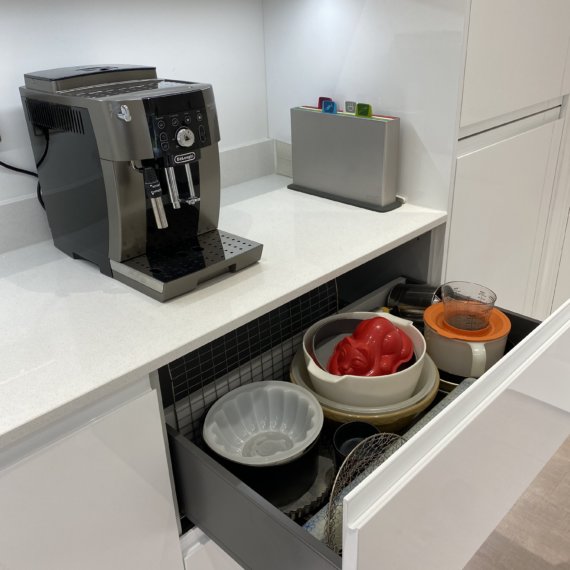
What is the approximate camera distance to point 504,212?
5.10ft

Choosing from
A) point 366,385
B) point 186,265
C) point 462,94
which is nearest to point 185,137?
point 186,265

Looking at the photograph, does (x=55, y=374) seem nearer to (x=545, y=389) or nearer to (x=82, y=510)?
(x=82, y=510)

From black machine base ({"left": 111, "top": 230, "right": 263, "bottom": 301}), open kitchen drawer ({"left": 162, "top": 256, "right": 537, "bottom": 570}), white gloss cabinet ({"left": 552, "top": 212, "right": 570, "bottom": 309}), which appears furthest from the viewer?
white gloss cabinet ({"left": 552, "top": 212, "right": 570, "bottom": 309})

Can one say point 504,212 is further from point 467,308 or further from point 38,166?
point 38,166

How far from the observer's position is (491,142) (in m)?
1.42

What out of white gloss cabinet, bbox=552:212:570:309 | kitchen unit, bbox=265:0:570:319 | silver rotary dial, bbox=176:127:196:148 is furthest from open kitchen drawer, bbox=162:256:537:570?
white gloss cabinet, bbox=552:212:570:309

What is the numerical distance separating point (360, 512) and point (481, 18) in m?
1.02

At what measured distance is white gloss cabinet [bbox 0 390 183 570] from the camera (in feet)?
2.54

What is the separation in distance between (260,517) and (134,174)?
0.57 m

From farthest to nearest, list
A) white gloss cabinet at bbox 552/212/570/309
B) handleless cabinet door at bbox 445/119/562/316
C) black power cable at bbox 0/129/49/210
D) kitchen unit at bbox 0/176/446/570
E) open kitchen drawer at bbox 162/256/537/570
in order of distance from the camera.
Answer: white gloss cabinet at bbox 552/212/570/309, handleless cabinet door at bbox 445/119/562/316, black power cable at bbox 0/129/49/210, kitchen unit at bbox 0/176/446/570, open kitchen drawer at bbox 162/256/537/570

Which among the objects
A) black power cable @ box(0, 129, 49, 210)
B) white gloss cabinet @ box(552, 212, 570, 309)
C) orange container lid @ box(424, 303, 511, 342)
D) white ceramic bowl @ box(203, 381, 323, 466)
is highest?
black power cable @ box(0, 129, 49, 210)

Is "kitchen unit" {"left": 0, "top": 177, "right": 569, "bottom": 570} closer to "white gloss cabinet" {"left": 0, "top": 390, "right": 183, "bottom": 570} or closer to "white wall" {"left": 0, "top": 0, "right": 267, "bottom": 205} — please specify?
"white gloss cabinet" {"left": 0, "top": 390, "right": 183, "bottom": 570}

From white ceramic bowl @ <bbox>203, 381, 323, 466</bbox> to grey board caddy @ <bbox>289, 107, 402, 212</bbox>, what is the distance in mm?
492

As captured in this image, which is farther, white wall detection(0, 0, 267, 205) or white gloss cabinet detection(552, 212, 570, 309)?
white gloss cabinet detection(552, 212, 570, 309)
